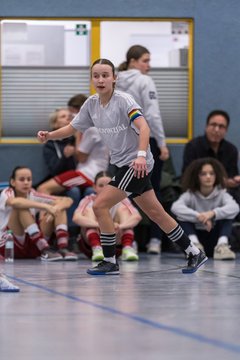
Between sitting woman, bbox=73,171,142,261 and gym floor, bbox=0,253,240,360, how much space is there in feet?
5.15

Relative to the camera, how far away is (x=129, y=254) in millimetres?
9266

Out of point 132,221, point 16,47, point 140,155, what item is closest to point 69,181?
point 132,221

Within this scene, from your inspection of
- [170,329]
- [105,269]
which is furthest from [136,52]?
[170,329]

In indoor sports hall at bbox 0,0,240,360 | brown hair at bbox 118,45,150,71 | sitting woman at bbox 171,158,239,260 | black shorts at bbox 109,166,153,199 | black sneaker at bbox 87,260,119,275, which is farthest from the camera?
indoor sports hall at bbox 0,0,240,360

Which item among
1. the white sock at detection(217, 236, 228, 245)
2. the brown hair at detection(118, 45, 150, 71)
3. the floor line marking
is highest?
the brown hair at detection(118, 45, 150, 71)

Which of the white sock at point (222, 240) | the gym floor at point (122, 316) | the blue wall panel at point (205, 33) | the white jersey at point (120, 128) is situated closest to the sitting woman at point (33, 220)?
the white sock at point (222, 240)

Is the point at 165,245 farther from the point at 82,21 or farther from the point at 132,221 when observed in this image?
the point at 82,21

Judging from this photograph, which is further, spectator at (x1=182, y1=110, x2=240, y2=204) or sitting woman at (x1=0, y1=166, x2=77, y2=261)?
spectator at (x1=182, y1=110, x2=240, y2=204)

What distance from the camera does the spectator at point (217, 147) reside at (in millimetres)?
10438

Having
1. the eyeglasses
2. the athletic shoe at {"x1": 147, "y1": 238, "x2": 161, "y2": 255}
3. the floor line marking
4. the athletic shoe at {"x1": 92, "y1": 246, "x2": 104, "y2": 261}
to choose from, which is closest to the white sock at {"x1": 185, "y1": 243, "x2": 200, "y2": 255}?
the athletic shoe at {"x1": 92, "y1": 246, "x2": 104, "y2": 261}

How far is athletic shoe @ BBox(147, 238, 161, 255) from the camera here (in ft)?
33.7

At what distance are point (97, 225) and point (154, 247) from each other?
98cm

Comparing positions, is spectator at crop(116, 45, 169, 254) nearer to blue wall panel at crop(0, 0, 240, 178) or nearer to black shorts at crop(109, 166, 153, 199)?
blue wall panel at crop(0, 0, 240, 178)

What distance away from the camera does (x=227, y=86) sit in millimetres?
11570
